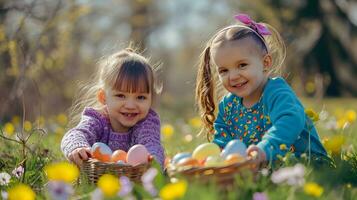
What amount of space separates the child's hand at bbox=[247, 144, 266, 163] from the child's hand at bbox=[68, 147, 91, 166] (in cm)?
97

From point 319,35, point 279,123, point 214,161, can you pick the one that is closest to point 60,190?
point 214,161

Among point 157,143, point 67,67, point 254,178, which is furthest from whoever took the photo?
point 67,67

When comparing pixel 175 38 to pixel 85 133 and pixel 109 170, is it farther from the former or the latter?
pixel 109 170

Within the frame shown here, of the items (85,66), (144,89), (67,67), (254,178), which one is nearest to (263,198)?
(254,178)

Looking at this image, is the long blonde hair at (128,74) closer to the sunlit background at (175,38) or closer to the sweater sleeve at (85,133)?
the sweater sleeve at (85,133)

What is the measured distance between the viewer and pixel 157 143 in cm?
381

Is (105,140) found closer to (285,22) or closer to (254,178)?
(254,178)

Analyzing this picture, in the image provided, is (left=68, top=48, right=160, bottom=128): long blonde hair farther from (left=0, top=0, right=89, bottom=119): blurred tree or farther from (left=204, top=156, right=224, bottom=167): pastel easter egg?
(left=0, top=0, right=89, bottom=119): blurred tree

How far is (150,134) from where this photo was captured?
12.6 ft

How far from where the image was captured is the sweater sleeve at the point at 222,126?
400 centimetres

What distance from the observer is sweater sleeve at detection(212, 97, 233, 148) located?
3998mm

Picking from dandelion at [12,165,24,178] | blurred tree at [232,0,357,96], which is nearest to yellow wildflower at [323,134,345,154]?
dandelion at [12,165,24,178]

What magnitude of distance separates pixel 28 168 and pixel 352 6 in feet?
65.9

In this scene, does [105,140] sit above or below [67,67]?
below
